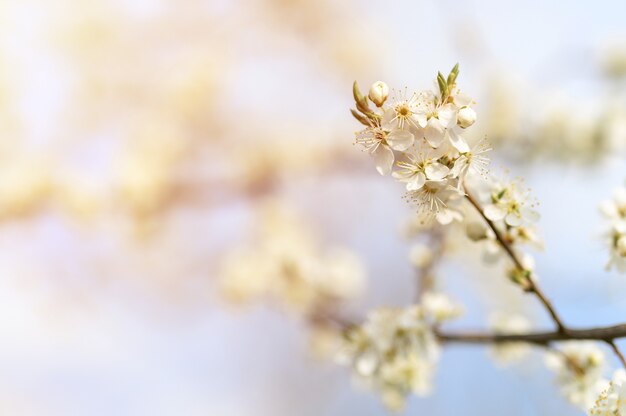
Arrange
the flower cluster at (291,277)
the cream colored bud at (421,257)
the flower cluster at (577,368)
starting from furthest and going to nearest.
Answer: the flower cluster at (291,277) < the cream colored bud at (421,257) < the flower cluster at (577,368)

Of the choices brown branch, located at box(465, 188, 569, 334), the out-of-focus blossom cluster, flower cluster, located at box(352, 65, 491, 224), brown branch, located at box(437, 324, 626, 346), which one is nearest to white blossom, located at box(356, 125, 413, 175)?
flower cluster, located at box(352, 65, 491, 224)

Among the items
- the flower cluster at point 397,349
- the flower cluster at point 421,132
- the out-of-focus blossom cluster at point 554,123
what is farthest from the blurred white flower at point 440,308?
the out-of-focus blossom cluster at point 554,123

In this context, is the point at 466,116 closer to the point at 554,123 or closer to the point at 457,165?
the point at 457,165

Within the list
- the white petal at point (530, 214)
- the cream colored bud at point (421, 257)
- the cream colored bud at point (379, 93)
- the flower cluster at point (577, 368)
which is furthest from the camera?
the cream colored bud at point (421, 257)

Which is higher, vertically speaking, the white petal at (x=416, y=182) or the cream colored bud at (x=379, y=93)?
the cream colored bud at (x=379, y=93)

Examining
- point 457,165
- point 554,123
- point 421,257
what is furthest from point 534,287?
point 554,123

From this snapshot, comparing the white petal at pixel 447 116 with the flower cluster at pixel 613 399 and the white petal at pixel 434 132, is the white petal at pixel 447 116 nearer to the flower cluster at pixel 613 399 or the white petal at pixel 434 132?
the white petal at pixel 434 132

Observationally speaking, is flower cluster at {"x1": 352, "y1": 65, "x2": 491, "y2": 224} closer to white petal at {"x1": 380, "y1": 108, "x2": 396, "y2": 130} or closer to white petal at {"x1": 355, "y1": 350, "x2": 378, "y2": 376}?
white petal at {"x1": 380, "y1": 108, "x2": 396, "y2": 130}
